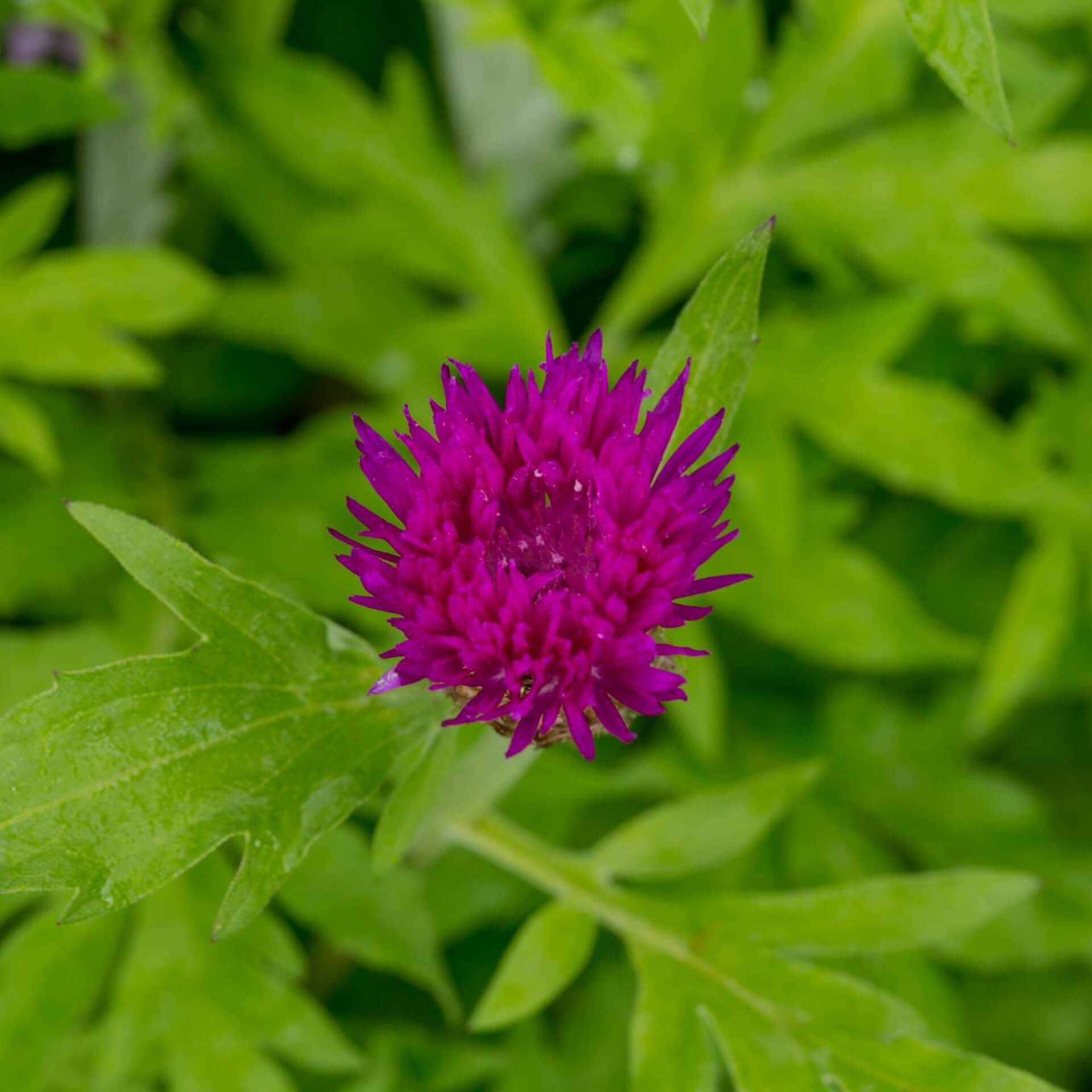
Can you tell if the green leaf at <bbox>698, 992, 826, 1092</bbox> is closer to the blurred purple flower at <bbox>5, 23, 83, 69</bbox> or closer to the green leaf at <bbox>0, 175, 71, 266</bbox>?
the green leaf at <bbox>0, 175, 71, 266</bbox>

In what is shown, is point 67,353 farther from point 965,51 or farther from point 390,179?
point 965,51

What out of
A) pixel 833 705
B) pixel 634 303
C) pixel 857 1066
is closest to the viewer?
pixel 857 1066

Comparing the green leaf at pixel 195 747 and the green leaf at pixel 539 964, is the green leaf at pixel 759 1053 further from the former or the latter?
the green leaf at pixel 195 747

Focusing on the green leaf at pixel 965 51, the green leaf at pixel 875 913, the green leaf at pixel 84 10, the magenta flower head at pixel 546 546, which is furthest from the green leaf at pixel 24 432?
the green leaf at pixel 965 51

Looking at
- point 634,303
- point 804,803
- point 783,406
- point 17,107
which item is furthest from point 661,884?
point 17,107

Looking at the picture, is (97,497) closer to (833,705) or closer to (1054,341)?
(833,705)

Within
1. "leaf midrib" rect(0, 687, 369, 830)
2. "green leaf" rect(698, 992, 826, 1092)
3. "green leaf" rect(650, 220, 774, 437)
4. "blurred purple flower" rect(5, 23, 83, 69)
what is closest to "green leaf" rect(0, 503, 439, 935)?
"leaf midrib" rect(0, 687, 369, 830)
